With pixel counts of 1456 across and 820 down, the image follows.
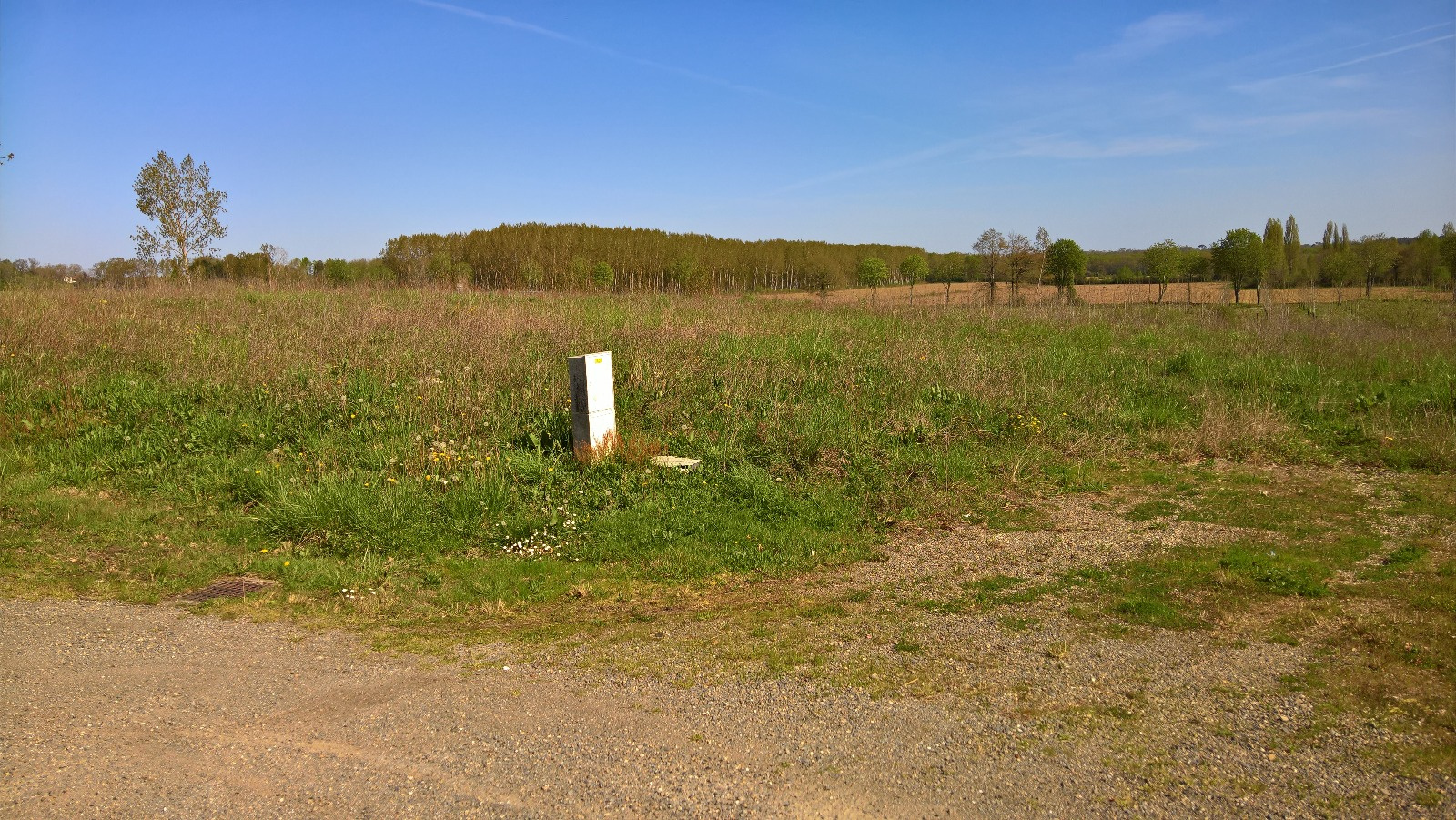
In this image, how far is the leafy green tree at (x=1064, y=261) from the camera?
32.4 meters

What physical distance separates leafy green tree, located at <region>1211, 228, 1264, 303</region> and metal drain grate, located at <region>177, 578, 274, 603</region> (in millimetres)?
35983

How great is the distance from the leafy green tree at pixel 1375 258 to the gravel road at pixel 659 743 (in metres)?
42.8

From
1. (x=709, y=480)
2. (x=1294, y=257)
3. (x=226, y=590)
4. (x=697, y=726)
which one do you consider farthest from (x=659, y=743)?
(x=1294, y=257)

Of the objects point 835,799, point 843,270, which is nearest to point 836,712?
point 835,799

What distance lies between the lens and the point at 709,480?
766 centimetres

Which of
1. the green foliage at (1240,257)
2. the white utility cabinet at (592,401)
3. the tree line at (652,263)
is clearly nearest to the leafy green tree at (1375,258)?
the tree line at (652,263)

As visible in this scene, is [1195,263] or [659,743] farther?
[1195,263]

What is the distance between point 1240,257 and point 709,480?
3277 centimetres

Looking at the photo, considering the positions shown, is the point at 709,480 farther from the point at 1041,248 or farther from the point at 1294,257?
the point at 1294,257

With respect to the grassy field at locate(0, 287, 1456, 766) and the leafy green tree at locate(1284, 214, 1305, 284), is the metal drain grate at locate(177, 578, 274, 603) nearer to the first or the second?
the grassy field at locate(0, 287, 1456, 766)

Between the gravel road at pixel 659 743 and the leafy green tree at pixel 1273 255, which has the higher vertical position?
the leafy green tree at pixel 1273 255

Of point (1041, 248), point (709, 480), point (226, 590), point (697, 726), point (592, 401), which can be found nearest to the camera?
point (697, 726)

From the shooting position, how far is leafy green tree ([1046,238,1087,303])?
32.4m

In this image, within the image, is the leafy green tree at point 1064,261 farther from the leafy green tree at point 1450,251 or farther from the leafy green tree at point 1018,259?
the leafy green tree at point 1450,251
